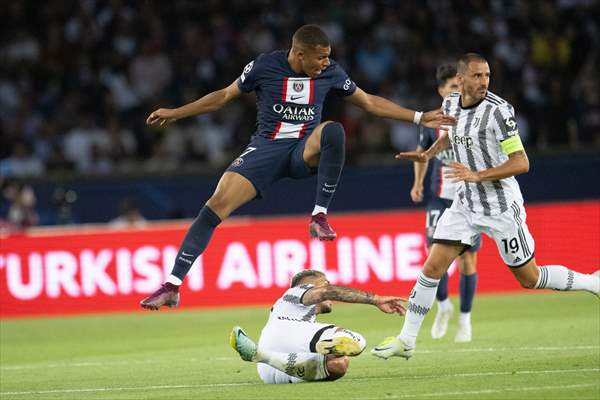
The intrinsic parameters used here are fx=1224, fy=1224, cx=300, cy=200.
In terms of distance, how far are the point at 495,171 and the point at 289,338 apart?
6.65 ft

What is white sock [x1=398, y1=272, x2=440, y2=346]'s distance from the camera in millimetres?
9841

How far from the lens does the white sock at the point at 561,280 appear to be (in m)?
9.91

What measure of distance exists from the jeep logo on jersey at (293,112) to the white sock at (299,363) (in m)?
1.96

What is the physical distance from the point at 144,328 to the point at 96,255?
2340 millimetres

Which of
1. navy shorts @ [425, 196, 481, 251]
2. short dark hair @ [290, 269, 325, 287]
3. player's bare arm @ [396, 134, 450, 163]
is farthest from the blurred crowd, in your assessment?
short dark hair @ [290, 269, 325, 287]

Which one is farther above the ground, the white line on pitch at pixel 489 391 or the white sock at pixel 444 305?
the white line on pitch at pixel 489 391

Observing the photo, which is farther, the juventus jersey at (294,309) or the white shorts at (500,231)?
the white shorts at (500,231)

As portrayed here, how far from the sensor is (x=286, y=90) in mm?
9984

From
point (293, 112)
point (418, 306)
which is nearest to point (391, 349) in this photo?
point (418, 306)

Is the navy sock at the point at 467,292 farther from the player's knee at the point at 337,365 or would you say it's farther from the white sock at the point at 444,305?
the player's knee at the point at 337,365

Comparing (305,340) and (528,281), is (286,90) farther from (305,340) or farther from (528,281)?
(528,281)

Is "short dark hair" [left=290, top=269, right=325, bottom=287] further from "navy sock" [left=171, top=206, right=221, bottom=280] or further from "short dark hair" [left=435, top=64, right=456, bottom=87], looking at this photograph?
"short dark hair" [left=435, top=64, right=456, bottom=87]

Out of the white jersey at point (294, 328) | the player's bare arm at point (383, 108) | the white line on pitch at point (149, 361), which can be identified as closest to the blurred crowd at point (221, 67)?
the white line on pitch at point (149, 361)

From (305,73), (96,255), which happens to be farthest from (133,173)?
(305,73)
